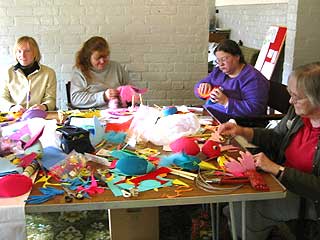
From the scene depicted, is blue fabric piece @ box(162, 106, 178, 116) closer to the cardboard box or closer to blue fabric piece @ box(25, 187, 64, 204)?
the cardboard box

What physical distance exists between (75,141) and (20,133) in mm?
400

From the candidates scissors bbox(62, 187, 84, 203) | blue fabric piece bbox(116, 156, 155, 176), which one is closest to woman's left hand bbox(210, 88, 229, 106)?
blue fabric piece bbox(116, 156, 155, 176)

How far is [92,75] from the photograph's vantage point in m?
3.20

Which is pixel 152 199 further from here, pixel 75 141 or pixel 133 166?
pixel 75 141

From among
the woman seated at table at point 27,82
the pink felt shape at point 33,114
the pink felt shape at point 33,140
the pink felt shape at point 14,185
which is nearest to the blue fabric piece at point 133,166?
the pink felt shape at point 14,185

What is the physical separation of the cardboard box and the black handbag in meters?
0.41

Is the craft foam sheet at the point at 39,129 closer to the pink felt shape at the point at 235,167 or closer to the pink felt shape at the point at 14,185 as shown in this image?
the pink felt shape at the point at 14,185

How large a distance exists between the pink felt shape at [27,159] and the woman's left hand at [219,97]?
1334 millimetres

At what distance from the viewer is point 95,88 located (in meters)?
3.15

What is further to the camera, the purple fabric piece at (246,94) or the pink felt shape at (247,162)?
the purple fabric piece at (246,94)

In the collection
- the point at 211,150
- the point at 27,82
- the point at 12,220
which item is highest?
the point at 27,82

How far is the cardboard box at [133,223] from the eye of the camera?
2.07 m

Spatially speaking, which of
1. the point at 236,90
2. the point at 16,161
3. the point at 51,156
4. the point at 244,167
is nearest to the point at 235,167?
the point at 244,167

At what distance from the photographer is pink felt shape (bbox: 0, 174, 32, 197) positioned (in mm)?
1438
